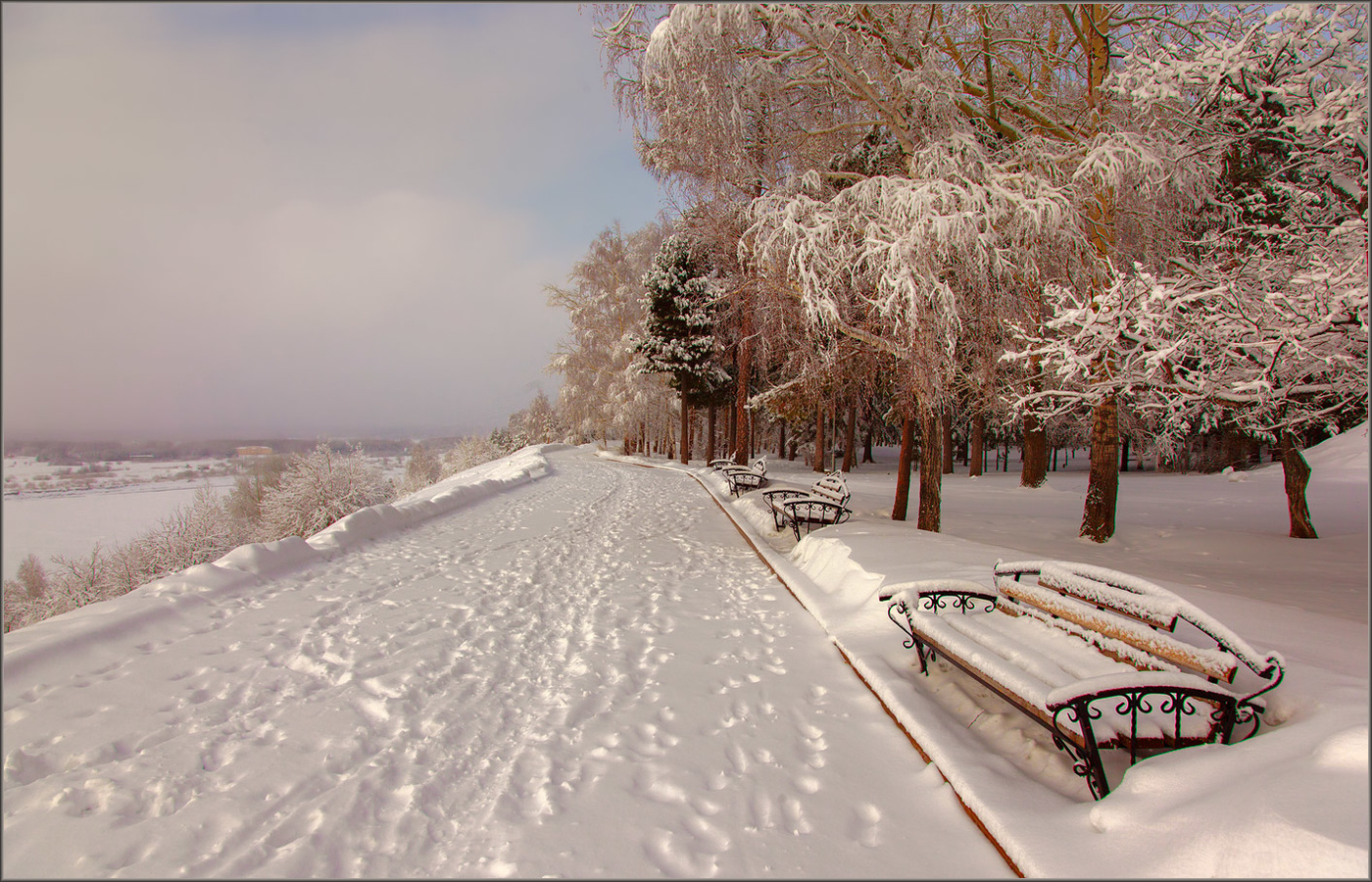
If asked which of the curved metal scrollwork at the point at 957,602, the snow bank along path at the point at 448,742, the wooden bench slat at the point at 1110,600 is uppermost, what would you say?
the wooden bench slat at the point at 1110,600

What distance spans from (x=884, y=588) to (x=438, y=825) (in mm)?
3815

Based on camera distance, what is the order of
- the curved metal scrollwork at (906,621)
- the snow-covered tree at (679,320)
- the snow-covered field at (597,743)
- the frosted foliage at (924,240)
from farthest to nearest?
1. the snow-covered tree at (679,320)
2. the frosted foliage at (924,240)
3. the curved metal scrollwork at (906,621)
4. the snow-covered field at (597,743)

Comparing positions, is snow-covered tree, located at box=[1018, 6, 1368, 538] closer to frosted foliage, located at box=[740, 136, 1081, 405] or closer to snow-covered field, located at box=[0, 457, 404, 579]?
frosted foliage, located at box=[740, 136, 1081, 405]

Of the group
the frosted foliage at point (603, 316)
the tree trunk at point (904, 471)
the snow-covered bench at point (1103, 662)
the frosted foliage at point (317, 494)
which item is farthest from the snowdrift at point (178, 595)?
the frosted foliage at point (603, 316)

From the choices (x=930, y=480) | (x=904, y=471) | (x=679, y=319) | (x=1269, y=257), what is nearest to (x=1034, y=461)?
(x=904, y=471)

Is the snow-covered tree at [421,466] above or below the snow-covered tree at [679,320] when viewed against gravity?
below

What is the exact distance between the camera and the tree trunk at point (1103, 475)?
902 centimetres

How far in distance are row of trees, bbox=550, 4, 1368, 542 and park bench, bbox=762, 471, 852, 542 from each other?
4.08ft

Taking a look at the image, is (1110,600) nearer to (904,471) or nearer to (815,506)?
(815,506)

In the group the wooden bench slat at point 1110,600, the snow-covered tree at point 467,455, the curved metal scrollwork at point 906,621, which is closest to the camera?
the wooden bench slat at point 1110,600

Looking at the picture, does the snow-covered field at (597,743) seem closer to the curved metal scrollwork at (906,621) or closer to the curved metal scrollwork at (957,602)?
the curved metal scrollwork at (906,621)

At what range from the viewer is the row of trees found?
4562mm

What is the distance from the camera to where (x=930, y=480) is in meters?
8.95

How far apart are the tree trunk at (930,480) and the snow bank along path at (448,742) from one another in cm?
392
